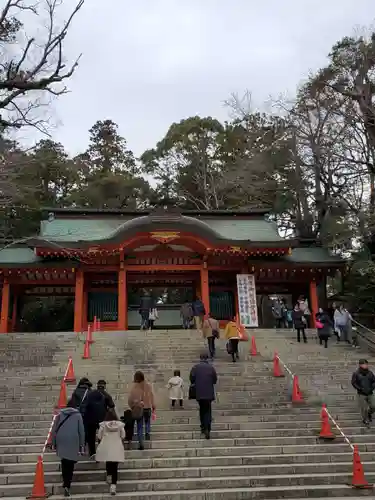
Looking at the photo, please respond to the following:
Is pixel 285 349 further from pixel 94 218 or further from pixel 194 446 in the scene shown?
pixel 94 218

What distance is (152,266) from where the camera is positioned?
786 inches

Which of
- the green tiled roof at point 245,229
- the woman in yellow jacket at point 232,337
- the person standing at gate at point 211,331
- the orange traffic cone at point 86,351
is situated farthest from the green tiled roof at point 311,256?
the orange traffic cone at point 86,351

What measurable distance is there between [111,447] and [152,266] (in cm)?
1373

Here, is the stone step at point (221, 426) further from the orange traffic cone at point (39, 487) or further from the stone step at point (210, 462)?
the orange traffic cone at point (39, 487)

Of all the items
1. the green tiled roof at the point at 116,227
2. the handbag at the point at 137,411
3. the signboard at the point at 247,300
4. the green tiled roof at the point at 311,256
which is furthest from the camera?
the green tiled roof at the point at 116,227

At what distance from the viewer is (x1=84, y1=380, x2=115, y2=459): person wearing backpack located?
7.22m

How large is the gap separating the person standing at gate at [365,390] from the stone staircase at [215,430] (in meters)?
0.29

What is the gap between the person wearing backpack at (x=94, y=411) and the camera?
7.22 metres

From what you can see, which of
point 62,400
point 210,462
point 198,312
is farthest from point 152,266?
point 210,462

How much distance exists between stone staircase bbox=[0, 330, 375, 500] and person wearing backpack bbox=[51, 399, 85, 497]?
37 centimetres

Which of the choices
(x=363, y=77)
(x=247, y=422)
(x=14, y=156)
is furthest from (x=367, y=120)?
(x=247, y=422)

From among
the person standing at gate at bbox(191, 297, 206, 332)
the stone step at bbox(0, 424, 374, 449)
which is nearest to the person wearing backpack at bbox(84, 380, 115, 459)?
the stone step at bbox(0, 424, 374, 449)

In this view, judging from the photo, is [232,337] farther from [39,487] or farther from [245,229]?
[245,229]

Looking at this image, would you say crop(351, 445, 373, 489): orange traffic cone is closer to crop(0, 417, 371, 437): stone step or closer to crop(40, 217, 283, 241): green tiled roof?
crop(0, 417, 371, 437): stone step
